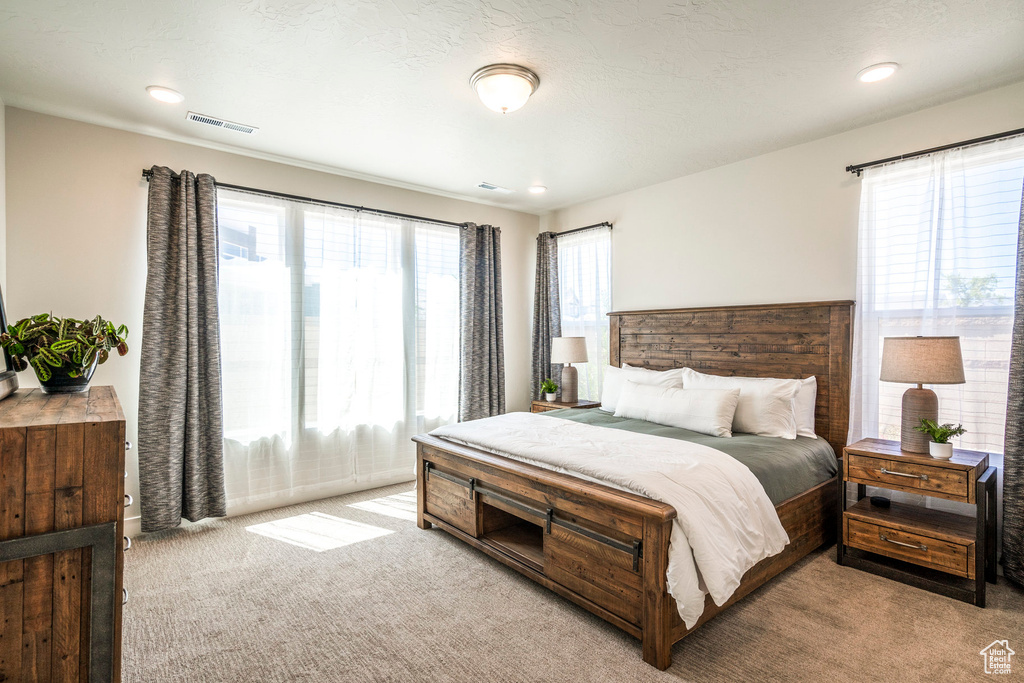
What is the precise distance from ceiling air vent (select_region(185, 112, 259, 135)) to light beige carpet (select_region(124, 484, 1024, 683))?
8.53ft

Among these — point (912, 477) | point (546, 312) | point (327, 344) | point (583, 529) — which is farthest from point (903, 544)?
point (327, 344)

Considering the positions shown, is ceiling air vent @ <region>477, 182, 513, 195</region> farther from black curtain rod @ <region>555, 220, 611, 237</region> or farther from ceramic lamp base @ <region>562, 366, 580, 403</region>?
ceramic lamp base @ <region>562, 366, 580, 403</region>

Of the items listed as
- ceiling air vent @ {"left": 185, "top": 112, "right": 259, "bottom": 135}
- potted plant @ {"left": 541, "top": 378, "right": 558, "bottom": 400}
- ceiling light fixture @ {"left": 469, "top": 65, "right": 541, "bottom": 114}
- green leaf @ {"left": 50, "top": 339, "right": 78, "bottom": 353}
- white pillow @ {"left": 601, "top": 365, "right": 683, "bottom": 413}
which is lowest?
potted plant @ {"left": 541, "top": 378, "right": 558, "bottom": 400}

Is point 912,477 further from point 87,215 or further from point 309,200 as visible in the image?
point 87,215

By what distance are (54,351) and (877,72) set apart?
387cm

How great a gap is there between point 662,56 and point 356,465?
3.59 m

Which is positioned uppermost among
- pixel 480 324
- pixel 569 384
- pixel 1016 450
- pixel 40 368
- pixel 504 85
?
pixel 504 85

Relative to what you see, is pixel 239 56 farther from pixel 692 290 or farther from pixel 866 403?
pixel 866 403

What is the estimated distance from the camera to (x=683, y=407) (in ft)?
10.9

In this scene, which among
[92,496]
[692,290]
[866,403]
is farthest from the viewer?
[692,290]

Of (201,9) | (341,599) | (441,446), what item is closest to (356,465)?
(441,446)

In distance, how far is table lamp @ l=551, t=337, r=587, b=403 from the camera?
14.8 ft

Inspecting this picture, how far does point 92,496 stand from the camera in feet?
4.33

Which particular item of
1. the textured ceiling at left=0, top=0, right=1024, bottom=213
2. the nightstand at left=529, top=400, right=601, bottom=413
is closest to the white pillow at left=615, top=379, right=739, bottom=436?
the nightstand at left=529, top=400, right=601, bottom=413
